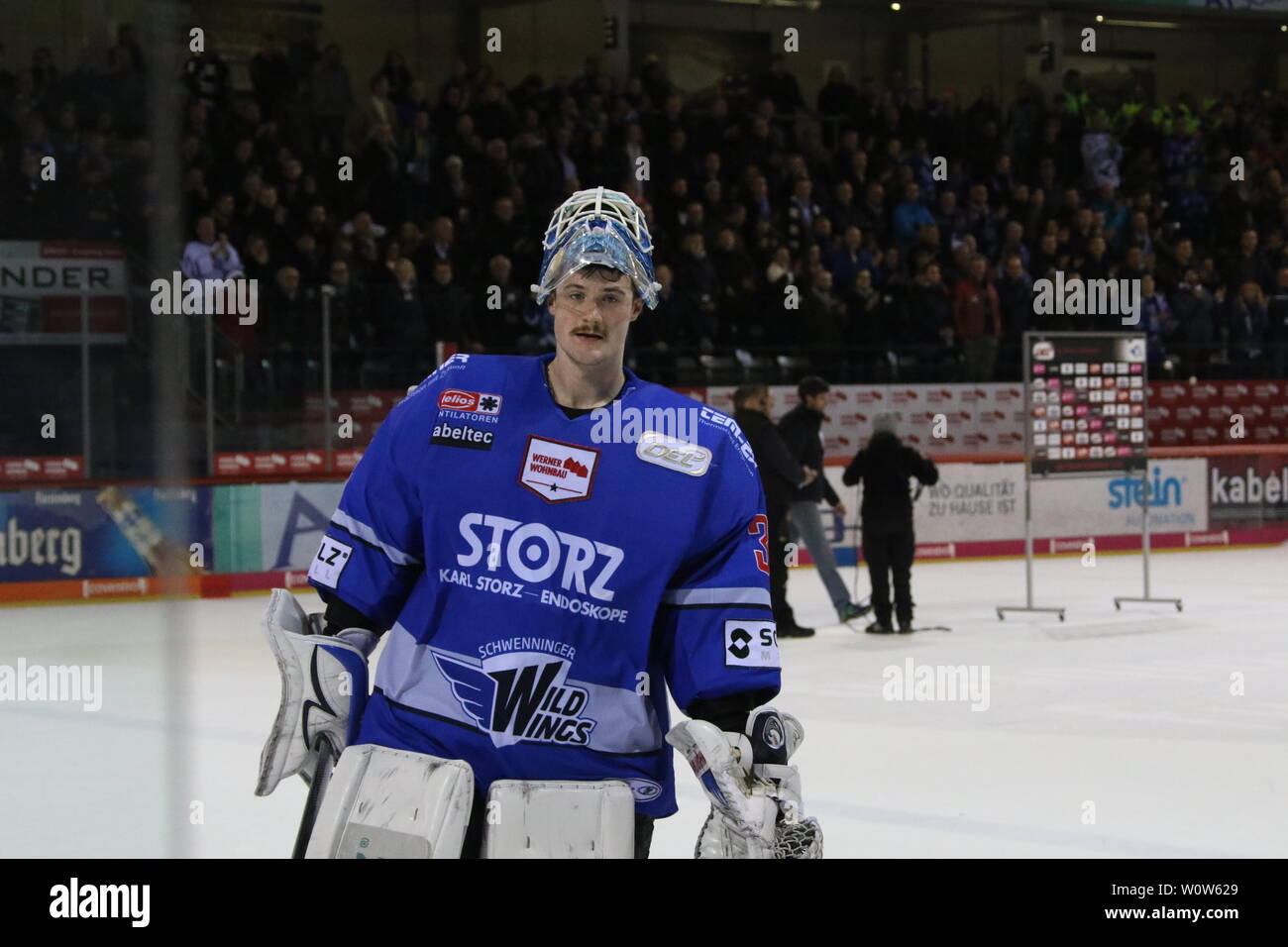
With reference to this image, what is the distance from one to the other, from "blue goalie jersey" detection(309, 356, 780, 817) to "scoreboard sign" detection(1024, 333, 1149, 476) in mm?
9317

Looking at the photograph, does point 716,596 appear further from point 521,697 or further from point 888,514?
point 888,514

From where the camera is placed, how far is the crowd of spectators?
45.9 ft

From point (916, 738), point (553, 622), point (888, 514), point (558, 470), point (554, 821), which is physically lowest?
point (916, 738)

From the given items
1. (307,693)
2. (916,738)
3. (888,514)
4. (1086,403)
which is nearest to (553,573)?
(307,693)

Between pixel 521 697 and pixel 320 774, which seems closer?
pixel 521 697

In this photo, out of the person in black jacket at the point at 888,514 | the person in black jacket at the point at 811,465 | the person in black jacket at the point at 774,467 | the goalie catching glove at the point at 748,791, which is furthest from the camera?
the person in black jacket at the point at 811,465

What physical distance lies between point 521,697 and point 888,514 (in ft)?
28.4

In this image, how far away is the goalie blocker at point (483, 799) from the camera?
244cm

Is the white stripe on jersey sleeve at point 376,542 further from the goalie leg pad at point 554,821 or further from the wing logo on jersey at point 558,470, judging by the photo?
the goalie leg pad at point 554,821

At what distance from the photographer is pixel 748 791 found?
2494 millimetres

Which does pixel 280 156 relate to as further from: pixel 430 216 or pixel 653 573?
pixel 653 573

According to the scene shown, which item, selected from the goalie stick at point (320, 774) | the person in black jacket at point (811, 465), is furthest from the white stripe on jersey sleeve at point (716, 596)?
the person in black jacket at point (811, 465)

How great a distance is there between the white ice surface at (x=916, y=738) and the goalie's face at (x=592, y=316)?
698 mm
